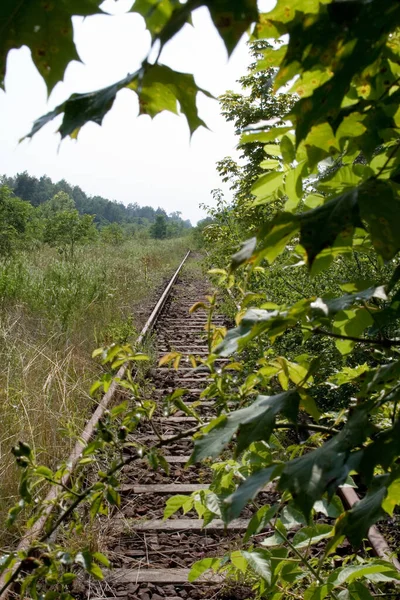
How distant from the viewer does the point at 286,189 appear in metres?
1.04

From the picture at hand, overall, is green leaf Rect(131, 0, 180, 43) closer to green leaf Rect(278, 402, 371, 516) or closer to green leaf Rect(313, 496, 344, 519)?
green leaf Rect(278, 402, 371, 516)

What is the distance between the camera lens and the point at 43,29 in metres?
0.71

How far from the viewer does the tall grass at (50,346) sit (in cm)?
353

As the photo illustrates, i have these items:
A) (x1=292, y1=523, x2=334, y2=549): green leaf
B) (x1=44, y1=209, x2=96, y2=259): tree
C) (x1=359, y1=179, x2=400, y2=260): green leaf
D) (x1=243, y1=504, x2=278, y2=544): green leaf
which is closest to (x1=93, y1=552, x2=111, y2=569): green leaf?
(x1=243, y1=504, x2=278, y2=544): green leaf

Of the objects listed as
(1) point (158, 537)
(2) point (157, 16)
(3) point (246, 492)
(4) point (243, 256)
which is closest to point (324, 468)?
(3) point (246, 492)

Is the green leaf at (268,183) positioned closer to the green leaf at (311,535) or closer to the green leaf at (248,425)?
the green leaf at (248,425)

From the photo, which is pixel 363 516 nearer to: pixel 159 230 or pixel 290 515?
pixel 290 515

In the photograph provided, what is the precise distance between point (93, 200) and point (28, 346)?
537ft

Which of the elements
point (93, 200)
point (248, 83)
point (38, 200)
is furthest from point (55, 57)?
point (93, 200)

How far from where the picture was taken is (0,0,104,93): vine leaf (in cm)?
69

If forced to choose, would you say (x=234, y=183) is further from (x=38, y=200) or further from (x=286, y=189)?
(x=38, y=200)

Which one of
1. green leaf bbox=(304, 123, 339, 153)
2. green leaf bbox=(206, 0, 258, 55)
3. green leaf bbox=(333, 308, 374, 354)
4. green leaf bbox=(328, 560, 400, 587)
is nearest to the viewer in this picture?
green leaf bbox=(206, 0, 258, 55)

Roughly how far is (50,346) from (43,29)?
5035mm

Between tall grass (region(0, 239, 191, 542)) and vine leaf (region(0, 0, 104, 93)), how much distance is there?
4.32 feet
